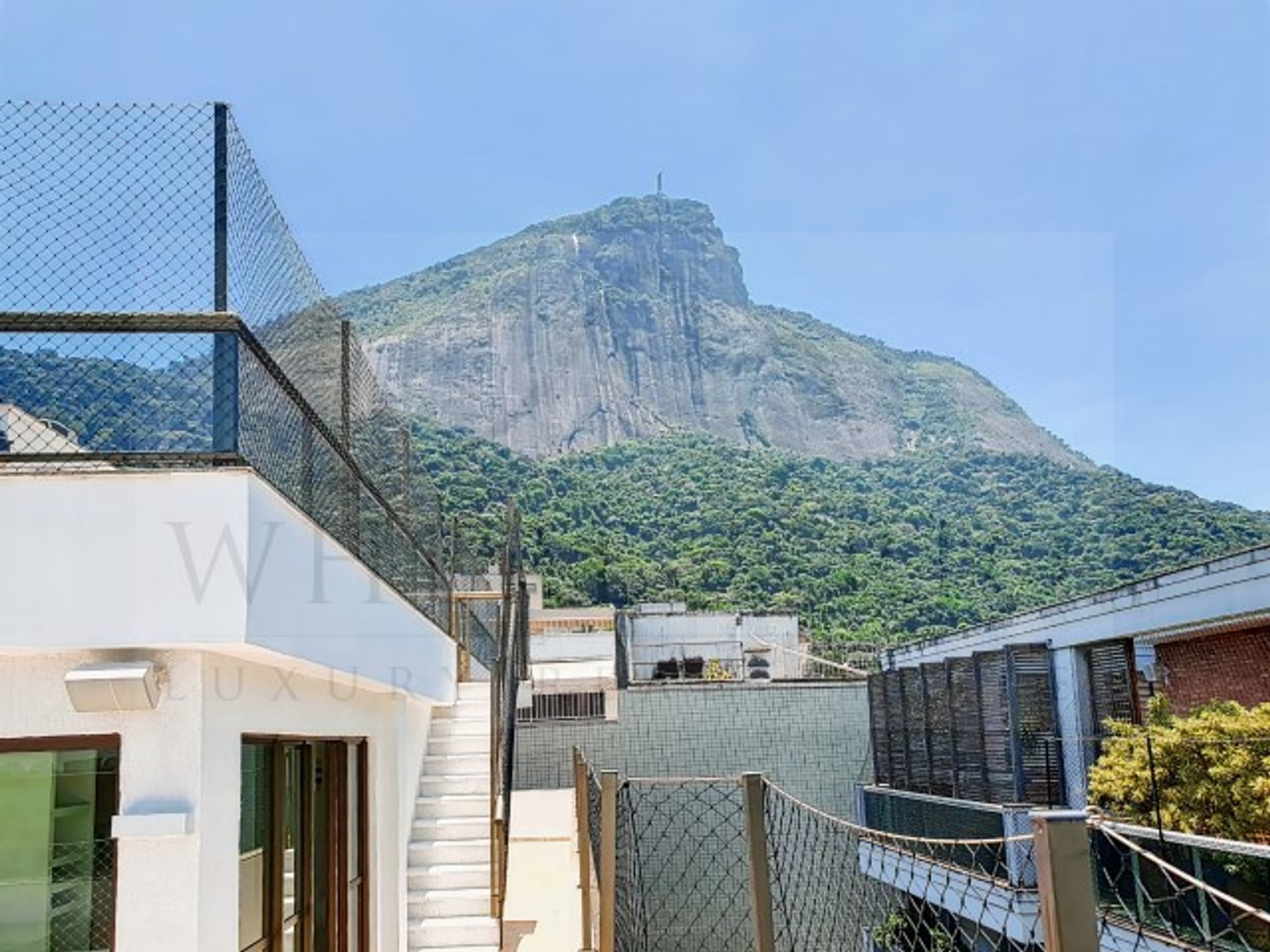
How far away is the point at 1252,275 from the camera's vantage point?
3894 centimetres

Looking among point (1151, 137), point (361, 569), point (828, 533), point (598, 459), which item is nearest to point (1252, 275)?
point (1151, 137)

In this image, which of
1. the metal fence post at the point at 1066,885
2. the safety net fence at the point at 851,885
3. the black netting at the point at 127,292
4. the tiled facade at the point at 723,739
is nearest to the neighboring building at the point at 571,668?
the tiled facade at the point at 723,739

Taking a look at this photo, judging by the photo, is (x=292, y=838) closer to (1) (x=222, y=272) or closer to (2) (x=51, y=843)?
(2) (x=51, y=843)

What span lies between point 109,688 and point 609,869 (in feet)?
6.74

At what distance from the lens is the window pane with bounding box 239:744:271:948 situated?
3.78 meters

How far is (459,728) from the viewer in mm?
9070

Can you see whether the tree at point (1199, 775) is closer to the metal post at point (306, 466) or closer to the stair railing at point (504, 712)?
the stair railing at point (504, 712)

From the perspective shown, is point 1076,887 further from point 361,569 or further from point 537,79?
point 537,79

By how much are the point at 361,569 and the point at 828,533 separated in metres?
42.5

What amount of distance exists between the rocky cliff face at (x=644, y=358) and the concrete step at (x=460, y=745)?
5121 centimetres

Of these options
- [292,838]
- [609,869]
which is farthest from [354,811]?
[609,869]

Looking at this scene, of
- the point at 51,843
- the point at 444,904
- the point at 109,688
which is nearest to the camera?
the point at 109,688

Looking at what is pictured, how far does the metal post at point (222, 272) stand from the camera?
10.1ft

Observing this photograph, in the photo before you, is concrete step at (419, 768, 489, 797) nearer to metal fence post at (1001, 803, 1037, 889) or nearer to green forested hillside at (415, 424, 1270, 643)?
metal fence post at (1001, 803, 1037, 889)
